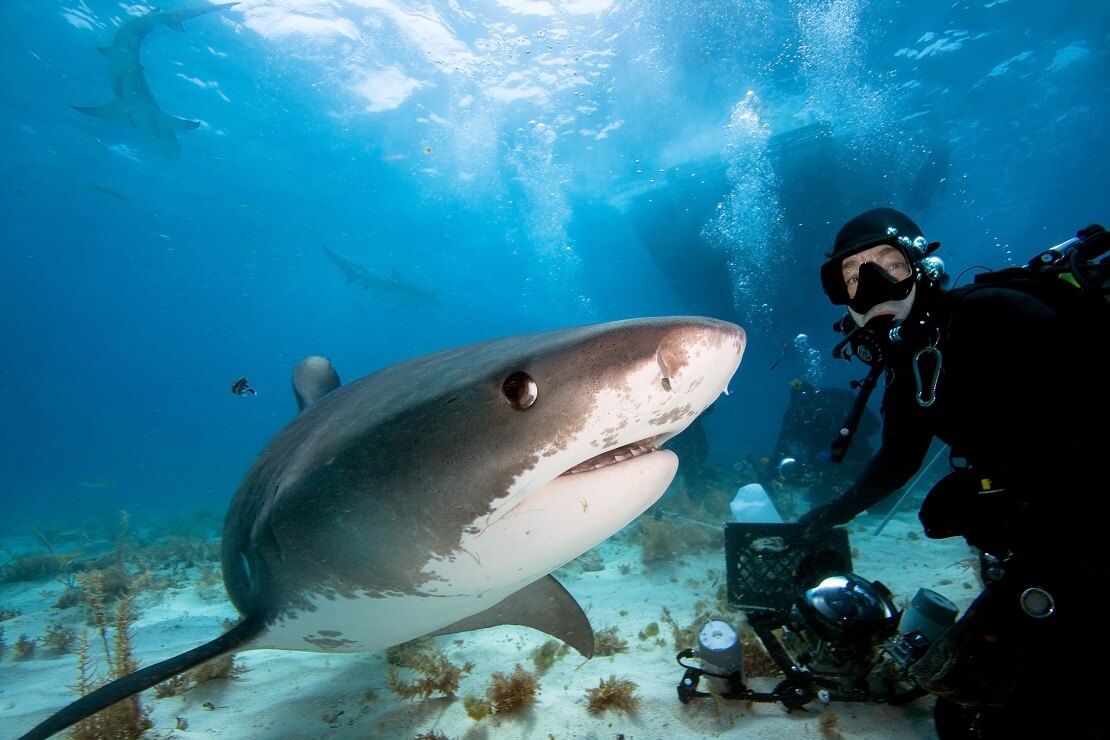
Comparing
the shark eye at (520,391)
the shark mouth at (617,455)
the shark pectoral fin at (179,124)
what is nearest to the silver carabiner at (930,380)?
the shark mouth at (617,455)

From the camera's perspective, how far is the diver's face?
280 cm

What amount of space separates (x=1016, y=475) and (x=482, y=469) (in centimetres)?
242

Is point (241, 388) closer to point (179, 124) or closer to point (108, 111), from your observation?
point (179, 124)

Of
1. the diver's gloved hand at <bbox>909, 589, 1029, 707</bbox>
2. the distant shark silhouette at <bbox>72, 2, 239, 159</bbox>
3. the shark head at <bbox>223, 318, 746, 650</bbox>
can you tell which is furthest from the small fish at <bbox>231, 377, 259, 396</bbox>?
the distant shark silhouette at <bbox>72, 2, 239, 159</bbox>

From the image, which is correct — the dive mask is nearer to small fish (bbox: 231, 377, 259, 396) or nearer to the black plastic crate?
the black plastic crate

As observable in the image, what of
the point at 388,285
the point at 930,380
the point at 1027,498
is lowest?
the point at 1027,498

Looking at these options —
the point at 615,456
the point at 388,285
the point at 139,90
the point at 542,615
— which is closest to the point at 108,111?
the point at 139,90

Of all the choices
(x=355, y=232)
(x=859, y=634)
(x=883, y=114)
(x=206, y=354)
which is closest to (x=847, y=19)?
(x=883, y=114)

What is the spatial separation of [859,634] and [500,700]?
2150 mm

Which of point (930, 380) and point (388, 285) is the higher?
point (388, 285)

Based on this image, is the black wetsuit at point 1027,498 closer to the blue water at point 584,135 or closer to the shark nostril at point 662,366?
the shark nostril at point 662,366

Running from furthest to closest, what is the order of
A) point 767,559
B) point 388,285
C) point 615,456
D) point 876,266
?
point 388,285
point 767,559
point 876,266
point 615,456

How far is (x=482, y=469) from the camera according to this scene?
1.45 meters

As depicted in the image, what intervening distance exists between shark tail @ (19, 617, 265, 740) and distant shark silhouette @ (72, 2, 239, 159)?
81.7 feet
